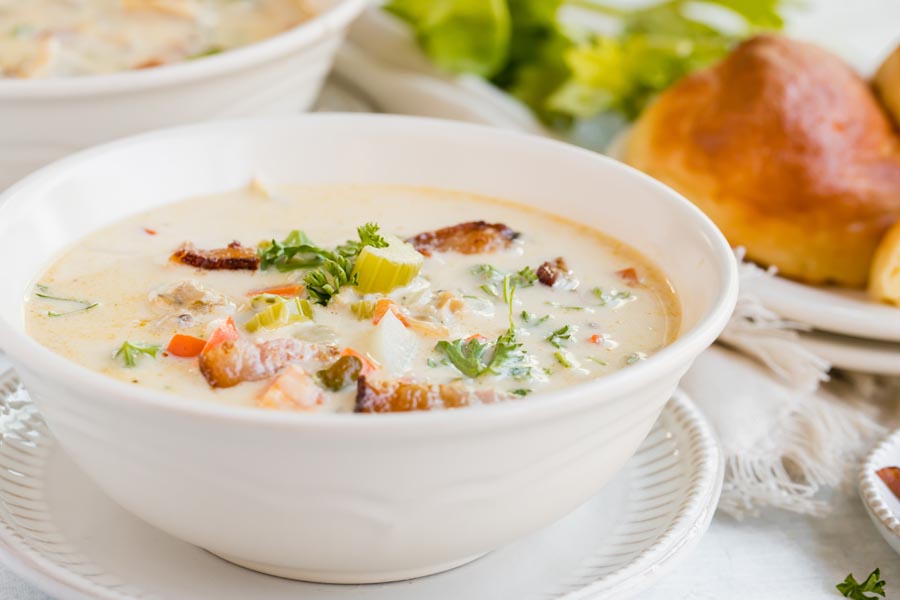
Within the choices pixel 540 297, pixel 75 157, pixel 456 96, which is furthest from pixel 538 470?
pixel 456 96

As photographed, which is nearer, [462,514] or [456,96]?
[462,514]

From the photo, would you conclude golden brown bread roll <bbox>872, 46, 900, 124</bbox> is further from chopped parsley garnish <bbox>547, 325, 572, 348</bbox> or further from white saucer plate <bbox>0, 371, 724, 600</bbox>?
chopped parsley garnish <bbox>547, 325, 572, 348</bbox>

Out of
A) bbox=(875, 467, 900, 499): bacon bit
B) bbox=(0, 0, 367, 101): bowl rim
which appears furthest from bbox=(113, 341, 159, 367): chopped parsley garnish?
bbox=(875, 467, 900, 499): bacon bit

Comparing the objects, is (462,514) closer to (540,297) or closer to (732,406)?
(540,297)

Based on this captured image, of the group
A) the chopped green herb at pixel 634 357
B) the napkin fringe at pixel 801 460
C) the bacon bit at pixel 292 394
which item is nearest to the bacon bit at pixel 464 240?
the chopped green herb at pixel 634 357

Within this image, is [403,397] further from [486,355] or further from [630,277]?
[630,277]

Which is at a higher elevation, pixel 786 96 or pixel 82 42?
pixel 786 96
